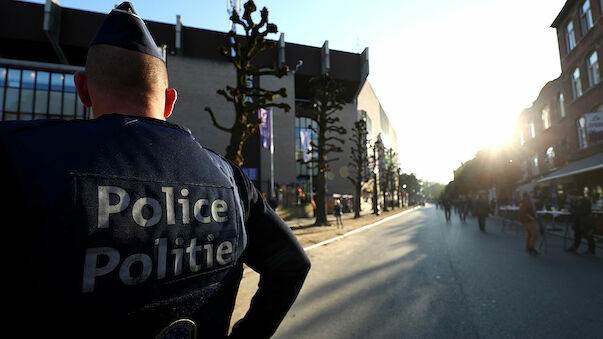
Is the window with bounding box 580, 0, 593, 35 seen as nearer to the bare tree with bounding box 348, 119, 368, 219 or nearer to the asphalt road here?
the bare tree with bounding box 348, 119, 368, 219

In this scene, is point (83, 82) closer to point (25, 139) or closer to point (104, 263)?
point (25, 139)

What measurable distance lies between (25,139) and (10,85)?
42.5 m

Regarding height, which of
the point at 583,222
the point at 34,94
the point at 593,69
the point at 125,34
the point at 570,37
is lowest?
the point at 583,222

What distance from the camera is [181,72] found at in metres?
34.3

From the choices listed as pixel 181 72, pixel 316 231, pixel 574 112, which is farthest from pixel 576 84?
pixel 181 72

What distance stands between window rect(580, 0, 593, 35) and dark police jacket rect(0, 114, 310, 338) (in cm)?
2470

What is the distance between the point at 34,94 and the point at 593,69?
47.0 metres

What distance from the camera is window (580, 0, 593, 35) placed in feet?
56.5

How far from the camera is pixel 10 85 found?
100 feet

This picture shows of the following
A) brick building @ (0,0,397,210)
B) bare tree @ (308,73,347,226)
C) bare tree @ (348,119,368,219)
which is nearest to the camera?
bare tree @ (308,73,347,226)

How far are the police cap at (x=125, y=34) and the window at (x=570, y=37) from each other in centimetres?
2646

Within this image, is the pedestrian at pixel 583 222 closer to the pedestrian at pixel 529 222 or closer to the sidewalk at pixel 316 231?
the pedestrian at pixel 529 222

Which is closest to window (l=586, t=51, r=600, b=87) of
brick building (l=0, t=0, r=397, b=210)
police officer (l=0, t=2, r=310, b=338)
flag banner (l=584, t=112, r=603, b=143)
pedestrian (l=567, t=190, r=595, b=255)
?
flag banner (l=584, t=112, r=603, b=143)

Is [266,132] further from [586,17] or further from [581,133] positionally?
[586,17]
